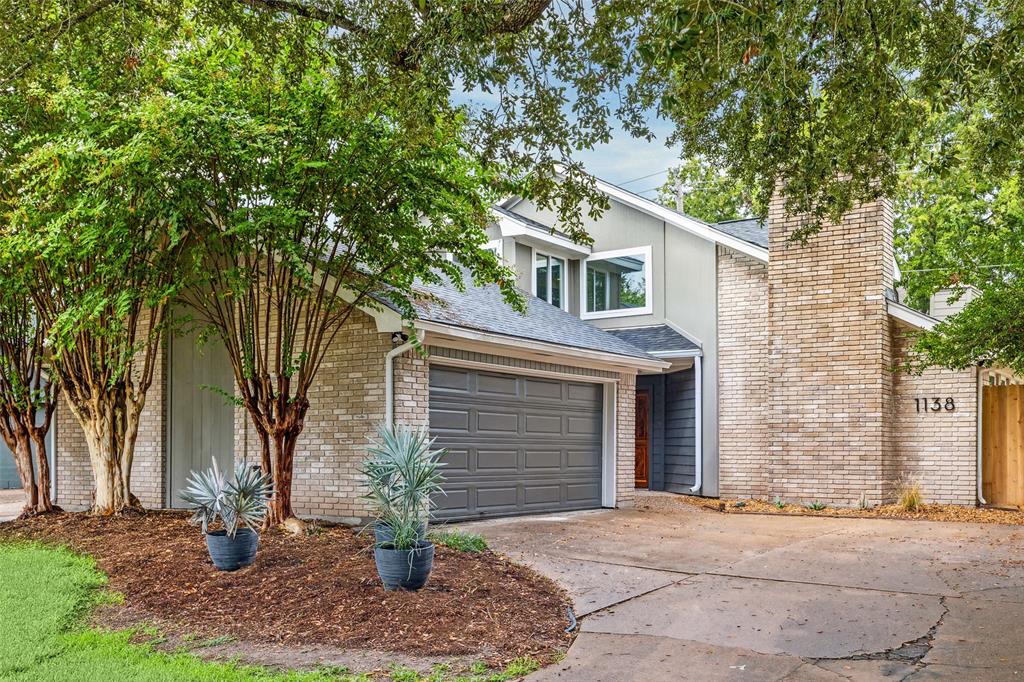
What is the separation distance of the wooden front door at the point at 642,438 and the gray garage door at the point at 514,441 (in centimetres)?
422

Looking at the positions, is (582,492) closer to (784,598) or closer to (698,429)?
(698,429)

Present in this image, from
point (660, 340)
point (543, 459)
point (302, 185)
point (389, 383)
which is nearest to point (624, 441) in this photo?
point (543, 459)

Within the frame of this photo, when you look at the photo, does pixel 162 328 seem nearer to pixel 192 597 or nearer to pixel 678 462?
pixel 192 597

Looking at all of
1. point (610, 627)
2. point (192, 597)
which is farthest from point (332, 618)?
point (610, 627)

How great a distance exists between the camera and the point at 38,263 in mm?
10750

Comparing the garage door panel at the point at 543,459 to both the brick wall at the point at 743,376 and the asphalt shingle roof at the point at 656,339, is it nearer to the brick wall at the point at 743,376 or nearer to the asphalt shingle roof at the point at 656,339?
the asphalt shingle roof at the point at 656,339

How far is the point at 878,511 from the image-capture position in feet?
43.4

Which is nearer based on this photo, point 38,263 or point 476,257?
point 476,257

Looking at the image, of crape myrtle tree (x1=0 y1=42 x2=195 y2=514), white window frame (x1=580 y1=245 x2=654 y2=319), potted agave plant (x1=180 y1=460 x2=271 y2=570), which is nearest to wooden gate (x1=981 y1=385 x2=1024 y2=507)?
white window frame (x1=580 y1=245 x2=654 y2=319)

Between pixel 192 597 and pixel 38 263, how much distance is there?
231 inches

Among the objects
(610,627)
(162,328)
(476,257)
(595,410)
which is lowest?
(610,627)

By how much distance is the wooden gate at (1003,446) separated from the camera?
13547mm

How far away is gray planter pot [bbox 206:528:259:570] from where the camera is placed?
24.8ft

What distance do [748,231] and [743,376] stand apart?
357 centimetres
